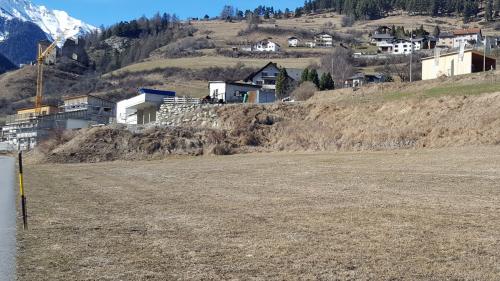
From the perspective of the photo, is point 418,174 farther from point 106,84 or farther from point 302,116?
point 106,84

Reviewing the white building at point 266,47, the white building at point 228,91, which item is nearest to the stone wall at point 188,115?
the white building at point 228,91

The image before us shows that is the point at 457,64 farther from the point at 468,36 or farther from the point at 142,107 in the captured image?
the point at 468,36

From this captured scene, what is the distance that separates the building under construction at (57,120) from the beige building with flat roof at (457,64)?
54650mm

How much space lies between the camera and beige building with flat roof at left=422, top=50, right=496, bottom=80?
218 ft

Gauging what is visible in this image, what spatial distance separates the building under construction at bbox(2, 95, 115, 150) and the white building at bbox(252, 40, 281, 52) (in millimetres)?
72804

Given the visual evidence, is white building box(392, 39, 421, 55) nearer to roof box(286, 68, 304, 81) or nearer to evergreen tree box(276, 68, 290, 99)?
roof box(286, 68, 304, 81)

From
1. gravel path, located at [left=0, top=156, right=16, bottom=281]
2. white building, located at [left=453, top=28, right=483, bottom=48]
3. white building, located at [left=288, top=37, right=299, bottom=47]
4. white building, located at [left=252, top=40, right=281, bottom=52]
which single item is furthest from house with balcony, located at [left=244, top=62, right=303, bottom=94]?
gravel path, located at [left=0, top=156, right=16, bottom=281]

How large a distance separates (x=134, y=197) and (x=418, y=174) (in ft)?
38.0

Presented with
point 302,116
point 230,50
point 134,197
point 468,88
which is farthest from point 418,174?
point 230,50

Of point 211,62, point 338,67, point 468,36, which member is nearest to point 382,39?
point 468,36

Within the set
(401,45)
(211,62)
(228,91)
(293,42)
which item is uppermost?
(293,42)

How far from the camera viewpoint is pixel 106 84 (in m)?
169

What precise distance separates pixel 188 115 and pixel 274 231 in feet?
190

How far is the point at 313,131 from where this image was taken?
5503 centimetres
